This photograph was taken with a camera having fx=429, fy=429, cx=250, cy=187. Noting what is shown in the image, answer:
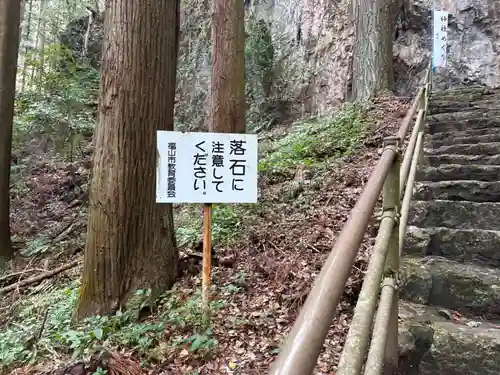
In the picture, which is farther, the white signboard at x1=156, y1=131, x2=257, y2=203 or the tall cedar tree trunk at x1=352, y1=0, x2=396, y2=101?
the tall cedar tree trunk at x1=352, y1=0, x2=396, y2=101

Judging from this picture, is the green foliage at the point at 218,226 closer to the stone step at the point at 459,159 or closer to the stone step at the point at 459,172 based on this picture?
the stone step at the point at 459,172

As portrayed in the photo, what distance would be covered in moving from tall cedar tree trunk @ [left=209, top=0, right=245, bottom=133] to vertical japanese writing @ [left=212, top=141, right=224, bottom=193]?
4.42 metres

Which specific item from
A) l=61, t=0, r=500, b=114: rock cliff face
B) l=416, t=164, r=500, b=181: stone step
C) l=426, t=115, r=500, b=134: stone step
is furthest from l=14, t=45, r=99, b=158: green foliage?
l=416, t=164, r=500, b=181: stone step

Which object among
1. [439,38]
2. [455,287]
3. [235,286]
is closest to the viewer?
[455,287]

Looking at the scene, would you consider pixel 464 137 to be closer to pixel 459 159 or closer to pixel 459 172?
pixel 459 159

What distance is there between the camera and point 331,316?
1070 millimetres

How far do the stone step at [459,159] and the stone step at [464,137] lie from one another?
681mm

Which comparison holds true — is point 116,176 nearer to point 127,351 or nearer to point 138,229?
point 138,229

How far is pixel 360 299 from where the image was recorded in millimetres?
1660

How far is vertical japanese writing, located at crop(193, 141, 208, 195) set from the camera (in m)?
3.74

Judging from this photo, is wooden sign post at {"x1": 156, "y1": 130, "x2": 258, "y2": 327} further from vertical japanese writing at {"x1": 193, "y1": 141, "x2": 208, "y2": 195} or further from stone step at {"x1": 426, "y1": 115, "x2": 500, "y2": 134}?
stone step at {"x1": 426, "y1": 115, "x2": 500, "y2": 134}

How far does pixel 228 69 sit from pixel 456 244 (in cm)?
607

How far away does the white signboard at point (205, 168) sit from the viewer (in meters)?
3.68

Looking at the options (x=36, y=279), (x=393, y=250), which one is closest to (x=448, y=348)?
(x=393, y=250)
